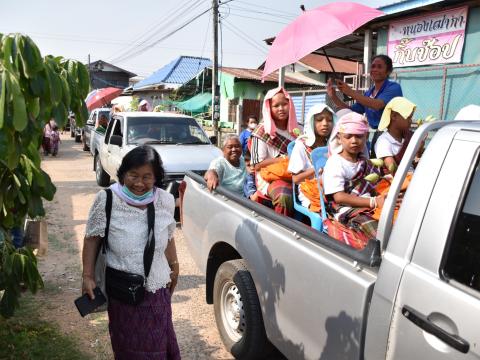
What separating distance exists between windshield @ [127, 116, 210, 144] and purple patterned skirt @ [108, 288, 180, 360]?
18.4 feet

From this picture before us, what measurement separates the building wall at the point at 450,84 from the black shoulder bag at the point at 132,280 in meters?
6.82

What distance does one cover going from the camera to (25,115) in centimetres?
146

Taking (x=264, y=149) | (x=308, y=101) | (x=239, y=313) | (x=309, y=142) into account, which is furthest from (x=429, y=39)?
(x=239, y=313)

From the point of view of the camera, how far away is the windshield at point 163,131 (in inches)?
312

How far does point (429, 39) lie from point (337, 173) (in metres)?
Answer: 6.80

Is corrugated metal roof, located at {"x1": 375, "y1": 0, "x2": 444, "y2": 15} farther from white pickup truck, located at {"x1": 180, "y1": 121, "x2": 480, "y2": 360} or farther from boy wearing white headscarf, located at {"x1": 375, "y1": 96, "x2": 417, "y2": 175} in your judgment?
white pickup truck, located at {"x1": 180, "y1": 121, "x2": 480, "y2": 360}

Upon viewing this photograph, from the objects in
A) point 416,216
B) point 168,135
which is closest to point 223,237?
point 416,216

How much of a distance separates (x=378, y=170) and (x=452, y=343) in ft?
5.89

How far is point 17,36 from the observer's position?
1495 mm

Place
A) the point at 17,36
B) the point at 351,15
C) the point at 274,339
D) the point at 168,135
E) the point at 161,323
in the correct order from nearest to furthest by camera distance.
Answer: the point at 17,36 < the point at 161,323 < the point at 274,339 < the point at 351,15 < the point at 168,135

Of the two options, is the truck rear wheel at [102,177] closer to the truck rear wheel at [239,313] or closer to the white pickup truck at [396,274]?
the truck rear wheel at [239,313]

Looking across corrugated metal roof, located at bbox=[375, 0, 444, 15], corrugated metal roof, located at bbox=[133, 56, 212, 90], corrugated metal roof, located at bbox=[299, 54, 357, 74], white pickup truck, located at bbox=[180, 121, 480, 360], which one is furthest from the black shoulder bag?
corrugated metal roof, located at bbox=[133, 56, 212, 90]

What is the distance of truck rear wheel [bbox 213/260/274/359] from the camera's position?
2.89 meters

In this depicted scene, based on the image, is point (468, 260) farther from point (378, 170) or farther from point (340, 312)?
point (378, 170)
